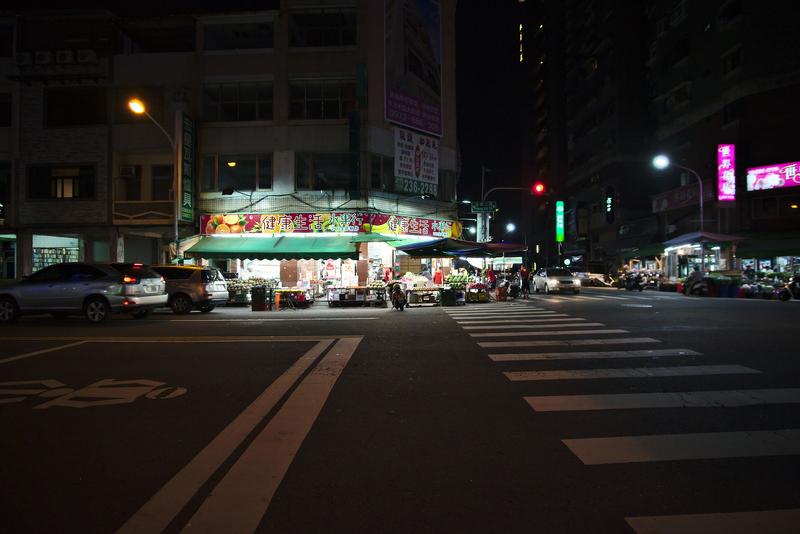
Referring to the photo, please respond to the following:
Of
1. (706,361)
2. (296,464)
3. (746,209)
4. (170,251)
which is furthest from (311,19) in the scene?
(746,209)

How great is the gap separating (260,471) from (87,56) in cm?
3056

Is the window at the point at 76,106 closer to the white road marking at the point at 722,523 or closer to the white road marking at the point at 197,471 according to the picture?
the white road marking at the point at 197,471

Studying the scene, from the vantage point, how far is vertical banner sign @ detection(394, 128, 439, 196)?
2764cm

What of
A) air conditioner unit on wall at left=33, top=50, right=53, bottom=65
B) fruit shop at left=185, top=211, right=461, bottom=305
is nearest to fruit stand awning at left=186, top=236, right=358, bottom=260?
fruit shop at left=185, top=211, right=461, bottom=305

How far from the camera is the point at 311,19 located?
92.1ft

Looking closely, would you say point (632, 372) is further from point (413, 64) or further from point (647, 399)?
point (413, 64)

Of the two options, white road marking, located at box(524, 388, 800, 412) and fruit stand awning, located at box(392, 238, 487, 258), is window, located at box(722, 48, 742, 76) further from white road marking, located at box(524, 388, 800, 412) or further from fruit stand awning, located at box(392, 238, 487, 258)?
white road marking, located at box(524, 388, 800, 412)

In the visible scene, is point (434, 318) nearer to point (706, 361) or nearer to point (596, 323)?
point (596, 323)

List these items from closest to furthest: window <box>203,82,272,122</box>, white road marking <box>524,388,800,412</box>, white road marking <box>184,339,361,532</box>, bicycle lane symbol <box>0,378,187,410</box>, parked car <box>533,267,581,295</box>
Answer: white road marking <box>184,339,361,532</box>, white road marking <box>524,388,800,412</box>, bicycle lane symbol <box>0,378,187,410</box>, window <box>203,82,272,122</box>, parked car <box>533,267,581,295</box>

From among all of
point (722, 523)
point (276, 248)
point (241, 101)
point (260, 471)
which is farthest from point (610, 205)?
point (260, 471)

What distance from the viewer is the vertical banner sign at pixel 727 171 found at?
34.1 metres

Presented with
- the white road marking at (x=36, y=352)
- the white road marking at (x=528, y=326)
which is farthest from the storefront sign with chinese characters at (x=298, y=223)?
the white road marking at (x=36, y=352)

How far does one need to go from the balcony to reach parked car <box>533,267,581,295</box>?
2280cm

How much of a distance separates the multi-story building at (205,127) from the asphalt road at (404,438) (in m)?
18.4
